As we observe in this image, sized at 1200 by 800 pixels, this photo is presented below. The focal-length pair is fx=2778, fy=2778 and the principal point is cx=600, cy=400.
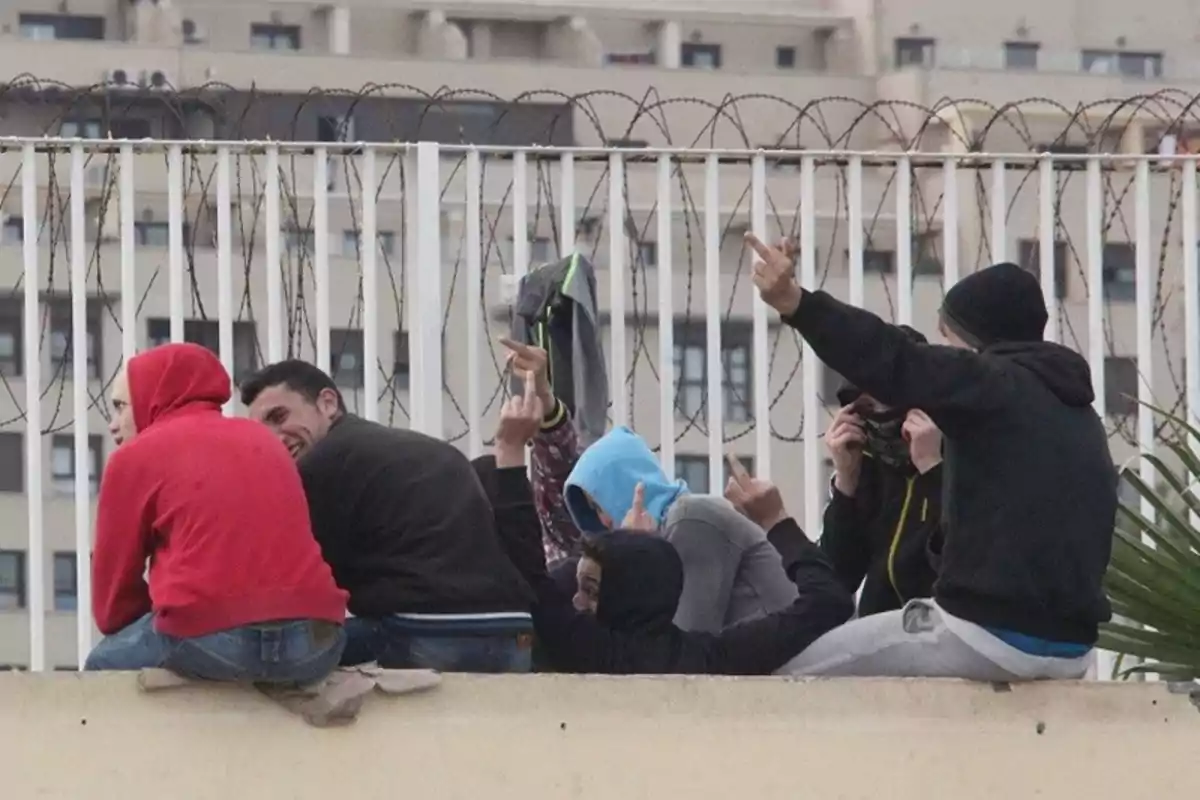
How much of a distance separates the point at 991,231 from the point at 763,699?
262 cm

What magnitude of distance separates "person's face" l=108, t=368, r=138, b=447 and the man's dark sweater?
1.30ft

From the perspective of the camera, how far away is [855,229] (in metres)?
7.78

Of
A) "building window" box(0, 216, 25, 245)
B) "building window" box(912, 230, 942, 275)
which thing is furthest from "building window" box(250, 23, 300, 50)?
"building window" box(912, 230, 942, 275)

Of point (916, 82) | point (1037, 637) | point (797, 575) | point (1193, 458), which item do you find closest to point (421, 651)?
point (797, 575)

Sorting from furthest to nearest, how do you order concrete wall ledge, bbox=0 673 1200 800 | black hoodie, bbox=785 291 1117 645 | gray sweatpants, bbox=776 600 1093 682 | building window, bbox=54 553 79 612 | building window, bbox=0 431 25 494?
1. building window, bbox=0 431 25 494
2. building window, bbox=54 553 79 612
3. gray sweatpants, bbox=776 600 1093 682
4. black hoodie, bbox=785 291 1117 645
5. concrete wall ledge, bbox=0 673 1200 800

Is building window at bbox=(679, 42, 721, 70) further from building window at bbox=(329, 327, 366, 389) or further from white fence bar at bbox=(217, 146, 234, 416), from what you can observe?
white fence bar at bbox=(217, 146, 234, 416)

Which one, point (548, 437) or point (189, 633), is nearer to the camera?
point (189, 633)

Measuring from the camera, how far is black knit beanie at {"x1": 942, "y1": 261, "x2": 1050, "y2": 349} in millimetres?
5871

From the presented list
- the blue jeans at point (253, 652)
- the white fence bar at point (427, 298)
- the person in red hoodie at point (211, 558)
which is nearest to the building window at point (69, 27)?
the white fence bar at point (427, 298)

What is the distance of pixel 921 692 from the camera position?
586cm

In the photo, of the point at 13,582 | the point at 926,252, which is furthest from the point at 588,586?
the point at 13,582

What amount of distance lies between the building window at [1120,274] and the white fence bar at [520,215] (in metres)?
1.78

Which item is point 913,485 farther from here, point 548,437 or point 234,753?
point 234,753

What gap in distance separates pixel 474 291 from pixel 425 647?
1.85m
